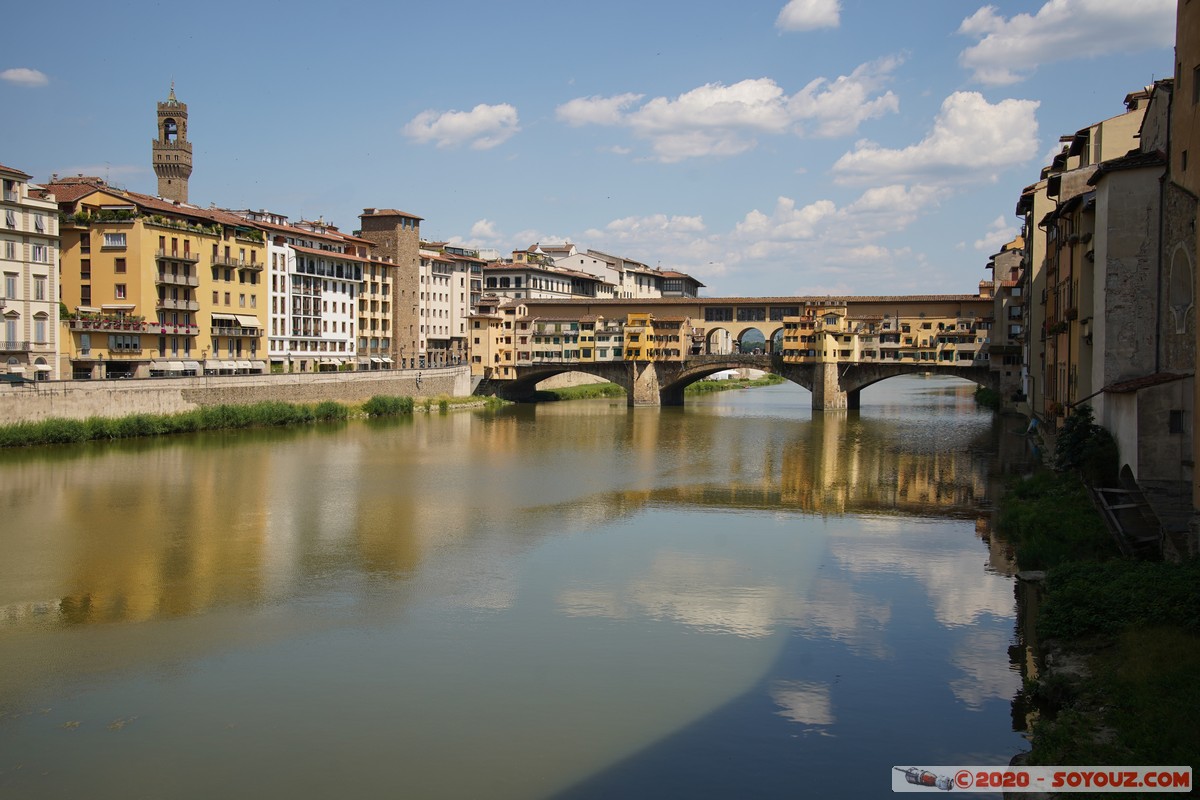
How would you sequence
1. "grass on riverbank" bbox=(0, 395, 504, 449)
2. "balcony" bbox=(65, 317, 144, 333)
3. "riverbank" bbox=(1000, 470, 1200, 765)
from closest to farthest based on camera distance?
1. "riverbank" bbox=(1000, 470, 1200, 765)
2. "grass on riverbank" bbox=(0, 395, 504, 449)
3. "balcony" bbox=(65, 317, 144, 333)

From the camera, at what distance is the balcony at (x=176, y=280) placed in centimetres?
4175

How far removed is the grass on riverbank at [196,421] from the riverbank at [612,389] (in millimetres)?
14050

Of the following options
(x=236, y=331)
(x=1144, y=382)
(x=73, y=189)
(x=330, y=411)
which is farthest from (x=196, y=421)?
(x=1144, y=382)

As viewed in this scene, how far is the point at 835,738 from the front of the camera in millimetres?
10039

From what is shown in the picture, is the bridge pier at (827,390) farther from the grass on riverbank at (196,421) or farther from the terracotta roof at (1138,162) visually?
the terracotta roof at (1138,162)

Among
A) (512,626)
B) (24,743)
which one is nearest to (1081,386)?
(512,626)

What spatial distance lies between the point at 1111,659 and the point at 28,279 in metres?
34.3

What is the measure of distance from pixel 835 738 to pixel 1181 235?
911cm

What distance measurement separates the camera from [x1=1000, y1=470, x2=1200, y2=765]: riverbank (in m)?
8.28

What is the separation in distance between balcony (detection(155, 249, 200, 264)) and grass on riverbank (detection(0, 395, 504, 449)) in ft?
21.1

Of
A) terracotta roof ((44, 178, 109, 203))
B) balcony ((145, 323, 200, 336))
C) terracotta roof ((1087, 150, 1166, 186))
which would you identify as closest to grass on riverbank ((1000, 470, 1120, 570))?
terracotta roof ((1087, 150, 1166, 186))

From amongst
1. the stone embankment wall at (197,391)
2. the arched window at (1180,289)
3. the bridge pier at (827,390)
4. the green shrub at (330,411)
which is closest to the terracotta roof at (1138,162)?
the arched window at (1180,289)

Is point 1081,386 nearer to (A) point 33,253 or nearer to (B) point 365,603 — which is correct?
(B) point 365,603

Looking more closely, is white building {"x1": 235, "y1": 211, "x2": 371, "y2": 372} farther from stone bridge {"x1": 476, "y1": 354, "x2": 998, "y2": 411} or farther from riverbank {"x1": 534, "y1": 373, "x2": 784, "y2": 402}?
riverbank {"x1": 534, "y1": 373, "x2": 784, "y2": 402}
